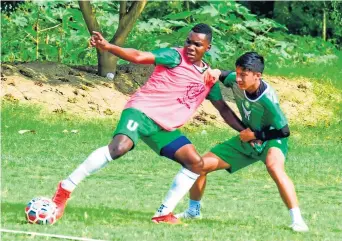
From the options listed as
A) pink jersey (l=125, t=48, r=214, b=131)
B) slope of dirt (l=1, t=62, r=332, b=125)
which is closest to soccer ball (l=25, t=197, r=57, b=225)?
pink jersey (l=125, t=48, r=214, b=131)

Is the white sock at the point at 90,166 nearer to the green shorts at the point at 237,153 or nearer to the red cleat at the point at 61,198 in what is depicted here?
the red cleat at the point at 61,198

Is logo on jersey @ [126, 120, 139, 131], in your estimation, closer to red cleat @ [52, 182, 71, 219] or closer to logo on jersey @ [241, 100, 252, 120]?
red cleat @ [52, 182, 71, 219]

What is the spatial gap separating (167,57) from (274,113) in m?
0.93

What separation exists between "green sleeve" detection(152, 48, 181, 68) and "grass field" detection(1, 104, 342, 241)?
1223mm

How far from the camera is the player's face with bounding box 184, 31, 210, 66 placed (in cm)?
880

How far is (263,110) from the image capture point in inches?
345

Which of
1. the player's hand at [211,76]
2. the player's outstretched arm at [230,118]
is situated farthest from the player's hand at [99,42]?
the player's outstretched arm at [230,118]

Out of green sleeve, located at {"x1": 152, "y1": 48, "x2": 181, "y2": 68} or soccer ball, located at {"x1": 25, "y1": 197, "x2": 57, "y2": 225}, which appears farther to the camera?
green sleeve, located at {"x1": 152, "y1": 48, "x2": 181, "y2": 68}

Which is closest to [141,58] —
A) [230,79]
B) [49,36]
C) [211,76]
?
[211,76]

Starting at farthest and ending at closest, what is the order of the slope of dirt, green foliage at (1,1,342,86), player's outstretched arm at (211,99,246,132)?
green foliage at (1,1,342,86) → the slope of dirt → player's outstretched arm at (211,99,246,132)

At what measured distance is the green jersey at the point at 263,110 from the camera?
870 cm

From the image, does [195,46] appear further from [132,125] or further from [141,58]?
[132,125]

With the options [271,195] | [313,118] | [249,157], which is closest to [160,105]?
[249,157]

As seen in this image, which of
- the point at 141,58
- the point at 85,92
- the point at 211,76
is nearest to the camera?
the point at 141,58
